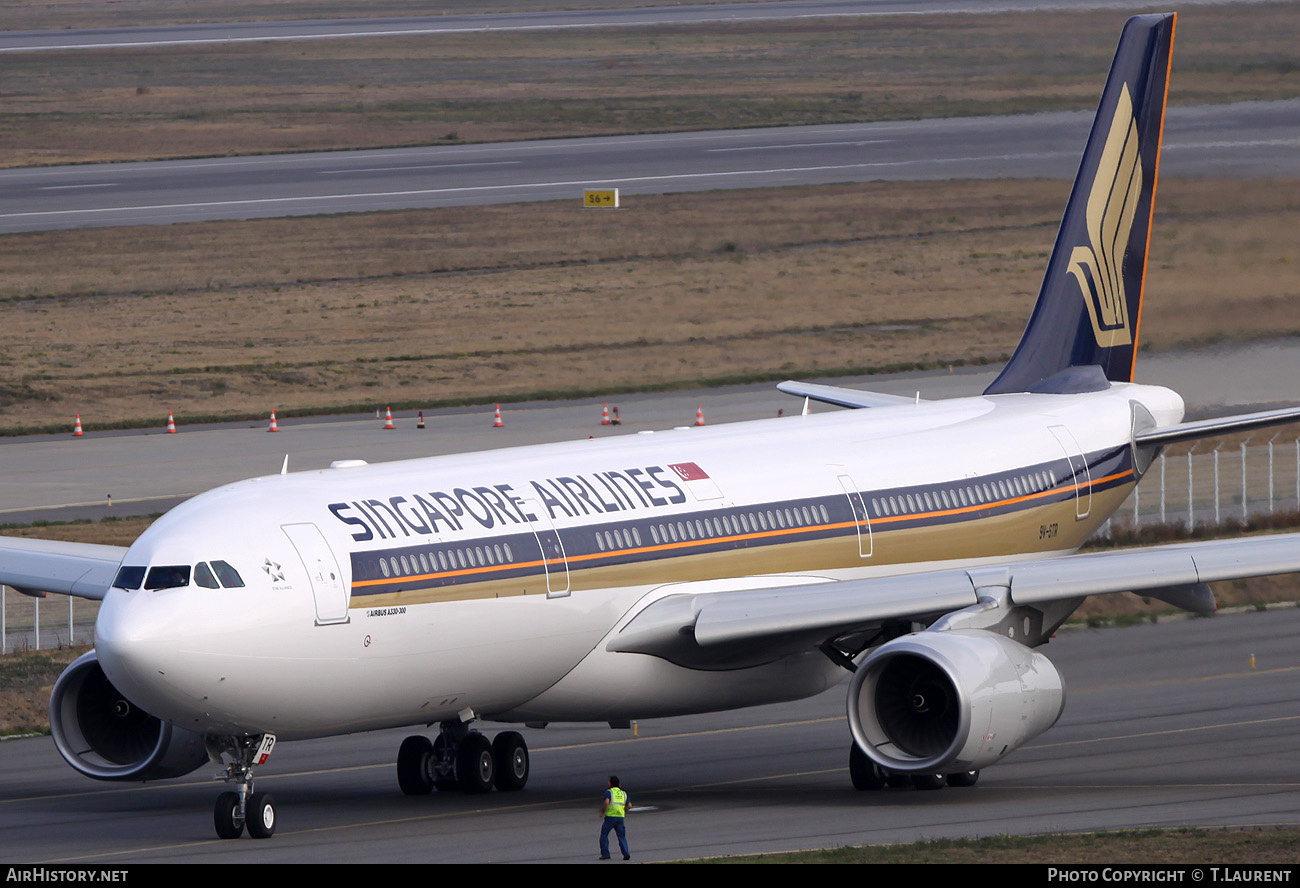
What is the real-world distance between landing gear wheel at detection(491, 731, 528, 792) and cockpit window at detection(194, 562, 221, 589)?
7.01m

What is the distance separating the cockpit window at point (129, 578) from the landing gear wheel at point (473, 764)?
6.85 metres

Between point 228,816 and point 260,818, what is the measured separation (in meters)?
0.41

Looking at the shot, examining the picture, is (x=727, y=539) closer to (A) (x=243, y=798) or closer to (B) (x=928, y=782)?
(B) (x=928, y=782)

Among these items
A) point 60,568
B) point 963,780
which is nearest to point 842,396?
point 963,780

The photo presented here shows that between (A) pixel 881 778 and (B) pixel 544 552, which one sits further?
(A) pixel 881 778

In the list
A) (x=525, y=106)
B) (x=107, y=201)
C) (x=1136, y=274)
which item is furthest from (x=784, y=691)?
(x=525, y=106)

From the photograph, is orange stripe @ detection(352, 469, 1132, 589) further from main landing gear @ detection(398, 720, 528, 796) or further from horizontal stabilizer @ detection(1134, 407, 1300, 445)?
main landing gear @ detection(398, 720, 528, 796)

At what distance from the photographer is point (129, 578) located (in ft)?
89.1

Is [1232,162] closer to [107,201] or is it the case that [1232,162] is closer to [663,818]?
[663,818]

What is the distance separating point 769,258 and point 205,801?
59104mm

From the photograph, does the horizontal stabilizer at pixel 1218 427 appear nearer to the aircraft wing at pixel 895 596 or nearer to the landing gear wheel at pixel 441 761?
the aircraft wing at pixel 895 596

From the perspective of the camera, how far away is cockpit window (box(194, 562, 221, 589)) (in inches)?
1057

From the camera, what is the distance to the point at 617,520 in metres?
31.5

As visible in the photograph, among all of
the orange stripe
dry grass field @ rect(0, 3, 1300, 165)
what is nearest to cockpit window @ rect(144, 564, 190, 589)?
the orange stripe
